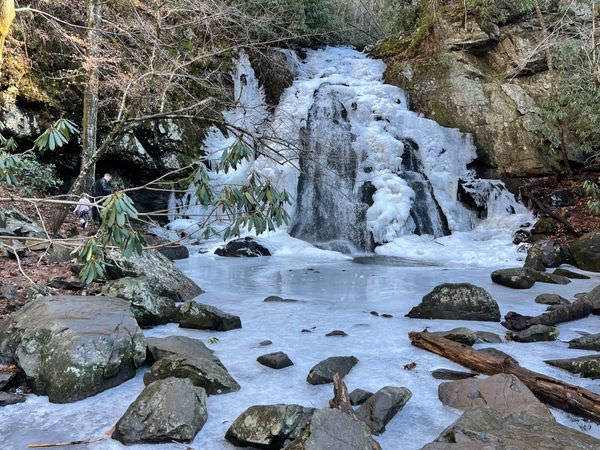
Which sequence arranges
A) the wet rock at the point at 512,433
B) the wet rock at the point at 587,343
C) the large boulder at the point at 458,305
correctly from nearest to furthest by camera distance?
the wet rock at the point at 512,433 → the wet rock at the point at 587,343 → the large boulder at the point at 458,305

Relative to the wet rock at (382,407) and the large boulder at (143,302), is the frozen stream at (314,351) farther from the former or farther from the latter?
the large boulder at (143,302)

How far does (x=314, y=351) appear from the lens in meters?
3.95

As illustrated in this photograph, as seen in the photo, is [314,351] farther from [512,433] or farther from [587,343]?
[587,343]

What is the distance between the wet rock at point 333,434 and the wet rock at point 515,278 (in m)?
5.33

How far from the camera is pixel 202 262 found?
9406 mm

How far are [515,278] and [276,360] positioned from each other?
187 inches

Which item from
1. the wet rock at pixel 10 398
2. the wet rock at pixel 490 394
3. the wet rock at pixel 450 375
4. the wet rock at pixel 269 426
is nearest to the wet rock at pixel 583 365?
the wet rock at pixel 450 375

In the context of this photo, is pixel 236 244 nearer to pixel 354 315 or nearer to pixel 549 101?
pixel 354 315

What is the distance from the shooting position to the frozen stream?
2.66 meters

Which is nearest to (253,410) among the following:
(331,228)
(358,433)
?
(358,433)

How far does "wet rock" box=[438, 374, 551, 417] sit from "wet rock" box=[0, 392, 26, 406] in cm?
276

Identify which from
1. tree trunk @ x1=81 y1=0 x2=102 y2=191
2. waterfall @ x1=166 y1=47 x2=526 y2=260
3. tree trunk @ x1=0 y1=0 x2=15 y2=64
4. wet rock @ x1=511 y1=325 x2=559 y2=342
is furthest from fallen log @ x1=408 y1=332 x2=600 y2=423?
waterfall @ x1=166 y1=47 x2=526 y2=260

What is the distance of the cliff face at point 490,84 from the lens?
1391 centimetres

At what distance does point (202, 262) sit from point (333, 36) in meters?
15.1
